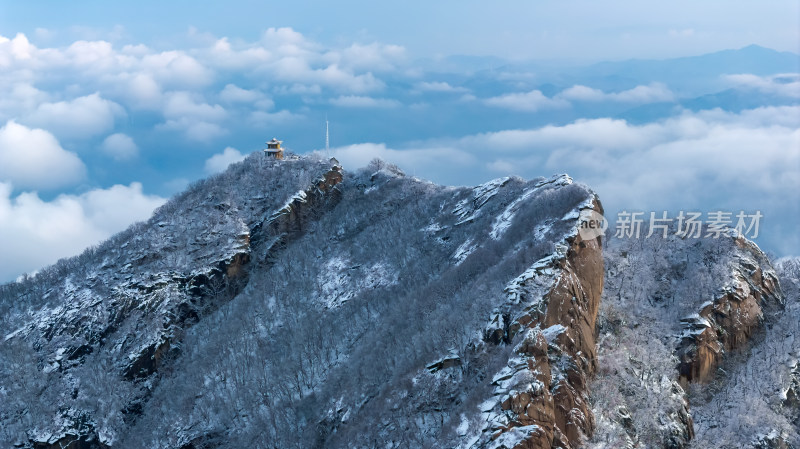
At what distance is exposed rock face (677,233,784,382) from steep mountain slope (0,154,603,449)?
36.2 ft

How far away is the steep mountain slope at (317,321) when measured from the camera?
6094cm

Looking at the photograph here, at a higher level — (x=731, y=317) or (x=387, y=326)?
(x=731, y=317)

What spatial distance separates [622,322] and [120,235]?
74230mm

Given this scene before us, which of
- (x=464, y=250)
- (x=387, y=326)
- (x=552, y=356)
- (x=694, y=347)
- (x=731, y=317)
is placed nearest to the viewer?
(x=552, y=356)

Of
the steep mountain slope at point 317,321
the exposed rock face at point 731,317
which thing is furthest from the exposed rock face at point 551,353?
the exposed rock face at point 731,317

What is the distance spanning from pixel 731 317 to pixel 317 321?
45.4 m

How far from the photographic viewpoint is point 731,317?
7494 centimetres

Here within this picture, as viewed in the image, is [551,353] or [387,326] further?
[387,326]

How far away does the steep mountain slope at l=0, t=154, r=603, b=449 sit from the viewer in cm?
6094

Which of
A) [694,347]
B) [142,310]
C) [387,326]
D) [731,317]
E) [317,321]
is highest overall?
[731,317]

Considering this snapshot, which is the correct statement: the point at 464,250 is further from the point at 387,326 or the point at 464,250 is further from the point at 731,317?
the point at 731,317

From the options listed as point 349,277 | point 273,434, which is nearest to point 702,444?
point 273,434

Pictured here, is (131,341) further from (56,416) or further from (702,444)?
(702,444)

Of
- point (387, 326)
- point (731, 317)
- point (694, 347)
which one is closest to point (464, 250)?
point (387, 326)
